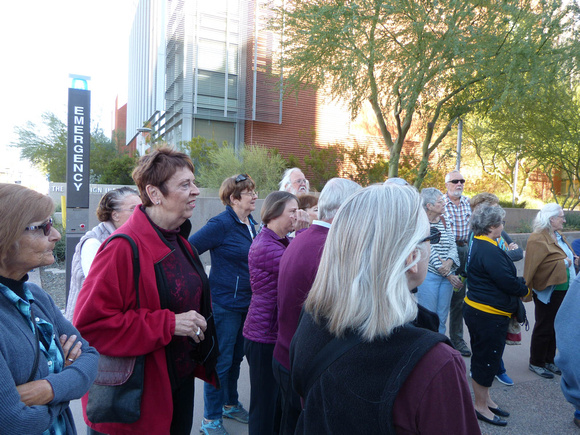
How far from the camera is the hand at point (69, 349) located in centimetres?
183

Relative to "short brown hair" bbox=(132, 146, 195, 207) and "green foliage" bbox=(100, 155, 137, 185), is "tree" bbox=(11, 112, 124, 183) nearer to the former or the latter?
"green foliage" bbox=(100, 155, 137, 185)

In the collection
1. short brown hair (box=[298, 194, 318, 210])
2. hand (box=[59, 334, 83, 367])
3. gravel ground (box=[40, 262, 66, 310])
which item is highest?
short brown hair (box=[298, 194, 318, 210])

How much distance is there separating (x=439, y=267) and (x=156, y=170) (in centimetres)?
360

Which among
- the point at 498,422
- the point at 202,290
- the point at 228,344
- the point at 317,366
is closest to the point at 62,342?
the point at 202,290

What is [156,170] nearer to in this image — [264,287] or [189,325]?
[189,325]

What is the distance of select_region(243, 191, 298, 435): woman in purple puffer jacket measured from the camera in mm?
2943

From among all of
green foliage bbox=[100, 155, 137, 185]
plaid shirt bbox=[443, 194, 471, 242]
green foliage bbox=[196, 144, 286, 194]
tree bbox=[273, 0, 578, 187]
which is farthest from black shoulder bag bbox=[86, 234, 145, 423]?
green foliage bbox=[100, 155, 137, 185]

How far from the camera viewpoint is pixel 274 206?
3.24 m

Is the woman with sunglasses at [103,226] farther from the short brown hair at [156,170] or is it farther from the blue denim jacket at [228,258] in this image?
the short brown hair at [156,170]

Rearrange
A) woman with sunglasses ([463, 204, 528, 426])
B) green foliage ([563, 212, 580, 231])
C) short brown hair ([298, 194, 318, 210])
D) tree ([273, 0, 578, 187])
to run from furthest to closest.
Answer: green foliage ([563, 212, 580, 231]), tree ([273, 0, 578, 187]), short brown hair ([298, 194, 318, 210]), woman with sunglasses ([463, 204, 528, 426])

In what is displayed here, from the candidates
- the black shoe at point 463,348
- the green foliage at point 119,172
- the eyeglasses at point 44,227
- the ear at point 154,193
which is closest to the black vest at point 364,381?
the eyeglasses at point 44,227

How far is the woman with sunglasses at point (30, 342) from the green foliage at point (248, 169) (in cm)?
1243

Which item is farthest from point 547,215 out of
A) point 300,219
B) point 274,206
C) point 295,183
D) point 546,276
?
point 274,206

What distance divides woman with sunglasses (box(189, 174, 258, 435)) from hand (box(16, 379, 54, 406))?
1.93m
